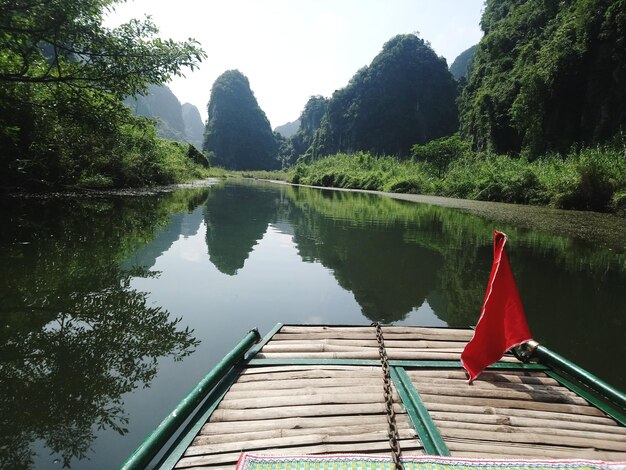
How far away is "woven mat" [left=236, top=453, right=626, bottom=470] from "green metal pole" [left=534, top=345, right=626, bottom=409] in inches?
30.6

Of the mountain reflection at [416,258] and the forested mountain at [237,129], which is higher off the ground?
the forested mountain at [237,129]

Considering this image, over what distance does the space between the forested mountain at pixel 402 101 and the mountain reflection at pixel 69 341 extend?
75153 millimetres

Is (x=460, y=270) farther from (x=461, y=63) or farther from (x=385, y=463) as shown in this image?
(x=461, y=63)

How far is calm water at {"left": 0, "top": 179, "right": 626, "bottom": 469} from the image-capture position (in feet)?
8.79

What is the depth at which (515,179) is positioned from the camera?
22.4m

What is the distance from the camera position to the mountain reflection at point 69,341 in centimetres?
246

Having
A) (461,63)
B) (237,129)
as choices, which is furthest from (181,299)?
(461,63)

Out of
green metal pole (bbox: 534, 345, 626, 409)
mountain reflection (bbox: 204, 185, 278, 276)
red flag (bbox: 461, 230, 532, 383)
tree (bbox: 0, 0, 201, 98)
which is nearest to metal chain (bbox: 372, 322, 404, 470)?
red flag (bbox: 461, 230, 532, 383)

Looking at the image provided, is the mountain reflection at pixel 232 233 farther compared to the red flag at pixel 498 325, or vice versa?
the mountain reflection at pixel 232 233

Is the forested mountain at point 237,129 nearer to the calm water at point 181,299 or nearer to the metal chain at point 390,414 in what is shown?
the calm water at point 181,299

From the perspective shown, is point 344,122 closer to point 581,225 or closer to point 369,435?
point 581,225

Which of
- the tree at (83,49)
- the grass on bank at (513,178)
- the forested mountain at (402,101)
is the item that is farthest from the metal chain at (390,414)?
the forested mountain at (402,101)

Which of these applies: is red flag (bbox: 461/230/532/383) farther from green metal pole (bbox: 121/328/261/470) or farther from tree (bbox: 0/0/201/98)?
tree (bbox: 0/0/201/98)

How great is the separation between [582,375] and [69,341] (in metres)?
4.42
